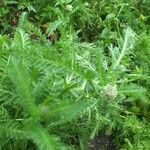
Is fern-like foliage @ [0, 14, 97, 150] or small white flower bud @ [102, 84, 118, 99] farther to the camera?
small white flower bud @ [102, 84, 118, 99]

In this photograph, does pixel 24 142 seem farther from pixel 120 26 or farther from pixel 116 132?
pixel 120 26

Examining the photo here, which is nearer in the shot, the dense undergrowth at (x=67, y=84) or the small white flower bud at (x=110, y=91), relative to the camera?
the dense undergrowth at (x=67, y=84)

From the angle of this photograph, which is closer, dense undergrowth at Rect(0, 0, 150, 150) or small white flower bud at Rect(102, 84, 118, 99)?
dense undergrowth at Rect(0, 0, 150, 150)

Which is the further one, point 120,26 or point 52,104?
point 120,26

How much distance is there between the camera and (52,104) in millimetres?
2162

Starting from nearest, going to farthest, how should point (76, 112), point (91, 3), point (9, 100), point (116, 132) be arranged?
point (76, 112) < point (9, 100) < point (116, 132) < point (91, 3)

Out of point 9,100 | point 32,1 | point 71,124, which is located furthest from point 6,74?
point 32,1

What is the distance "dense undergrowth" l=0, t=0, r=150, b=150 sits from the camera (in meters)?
2.12

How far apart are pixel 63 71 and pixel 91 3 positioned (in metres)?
1.13

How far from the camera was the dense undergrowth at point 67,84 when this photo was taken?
6.95 feet

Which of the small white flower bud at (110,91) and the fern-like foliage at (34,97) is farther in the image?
the small white flower bud at (110,91)

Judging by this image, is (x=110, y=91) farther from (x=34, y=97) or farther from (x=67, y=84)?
(x=34, y=97)

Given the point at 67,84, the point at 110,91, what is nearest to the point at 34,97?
the point at 67,84

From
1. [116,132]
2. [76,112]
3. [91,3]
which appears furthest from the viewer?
[91,3]
